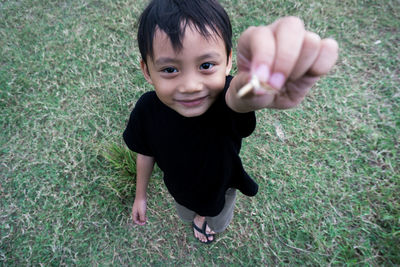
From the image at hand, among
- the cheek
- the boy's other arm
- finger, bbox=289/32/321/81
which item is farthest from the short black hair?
the boy's other arm

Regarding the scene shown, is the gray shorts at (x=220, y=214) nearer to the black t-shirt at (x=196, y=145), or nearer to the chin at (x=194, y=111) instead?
the black t-shirt at (x=196, y=145)

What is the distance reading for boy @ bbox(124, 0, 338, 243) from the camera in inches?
20.8

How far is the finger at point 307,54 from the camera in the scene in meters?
0.54

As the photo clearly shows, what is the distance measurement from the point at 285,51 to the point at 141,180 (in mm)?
1205

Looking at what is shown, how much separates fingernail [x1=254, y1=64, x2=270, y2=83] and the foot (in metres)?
1.52

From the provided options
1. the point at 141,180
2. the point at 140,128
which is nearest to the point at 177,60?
the point at 140,128

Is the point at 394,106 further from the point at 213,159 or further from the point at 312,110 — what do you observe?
the point at 213,159

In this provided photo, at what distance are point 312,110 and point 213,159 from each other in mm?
1525

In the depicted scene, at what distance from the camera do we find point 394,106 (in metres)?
2.25

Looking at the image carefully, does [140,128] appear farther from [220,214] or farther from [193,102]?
[220,214]

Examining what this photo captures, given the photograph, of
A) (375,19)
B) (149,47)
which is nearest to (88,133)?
(149,47)

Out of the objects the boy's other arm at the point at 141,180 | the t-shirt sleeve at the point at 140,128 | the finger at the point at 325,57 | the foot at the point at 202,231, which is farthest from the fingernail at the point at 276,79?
the foot at the point at 202,231

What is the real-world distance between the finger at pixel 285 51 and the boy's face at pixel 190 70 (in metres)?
0.32

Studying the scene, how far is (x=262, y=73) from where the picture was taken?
489 millimetres
